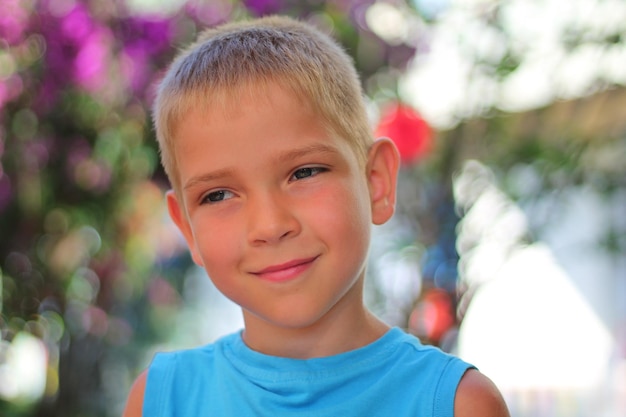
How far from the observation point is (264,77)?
1437 millimetres

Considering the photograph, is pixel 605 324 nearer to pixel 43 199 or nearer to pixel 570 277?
pixel 570 277

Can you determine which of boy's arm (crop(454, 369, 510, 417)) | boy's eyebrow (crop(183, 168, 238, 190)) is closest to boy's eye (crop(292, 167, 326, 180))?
boy's eyebrow (crop(183, 168, 238, 190))

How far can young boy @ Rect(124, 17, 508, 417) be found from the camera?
1.39 m

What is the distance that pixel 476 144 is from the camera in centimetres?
344

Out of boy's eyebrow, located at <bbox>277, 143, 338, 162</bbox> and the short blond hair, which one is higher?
the short blond hair

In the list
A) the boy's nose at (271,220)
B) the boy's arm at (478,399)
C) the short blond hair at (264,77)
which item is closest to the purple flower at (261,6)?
the short blond hair at (264,77)

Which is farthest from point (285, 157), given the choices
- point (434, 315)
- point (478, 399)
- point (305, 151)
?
Answer: point (434, 315)

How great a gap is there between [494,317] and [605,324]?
1.47 meters

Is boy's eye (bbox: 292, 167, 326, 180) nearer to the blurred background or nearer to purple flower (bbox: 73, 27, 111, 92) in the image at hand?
the blurred background

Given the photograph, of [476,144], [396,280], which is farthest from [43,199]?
[476,144]

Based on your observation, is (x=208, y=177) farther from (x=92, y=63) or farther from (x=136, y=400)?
(x=92, y=63)

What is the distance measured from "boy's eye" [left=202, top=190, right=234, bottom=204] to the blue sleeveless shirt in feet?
0.92

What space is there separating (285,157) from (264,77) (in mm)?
145

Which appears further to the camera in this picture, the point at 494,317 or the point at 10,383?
the point at 494,317
